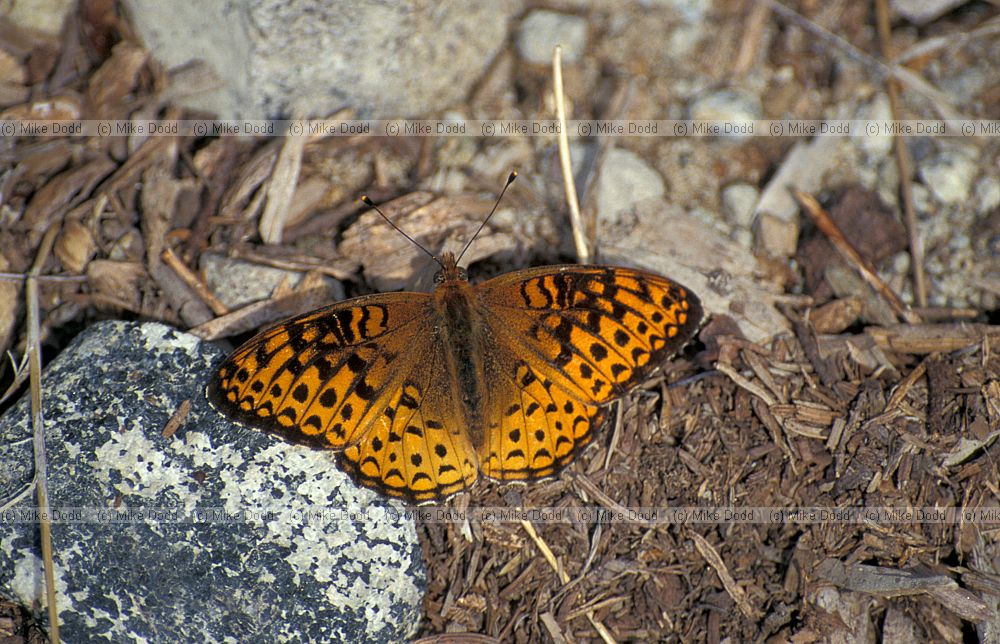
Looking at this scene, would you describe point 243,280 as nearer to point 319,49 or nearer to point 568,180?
point 319,49

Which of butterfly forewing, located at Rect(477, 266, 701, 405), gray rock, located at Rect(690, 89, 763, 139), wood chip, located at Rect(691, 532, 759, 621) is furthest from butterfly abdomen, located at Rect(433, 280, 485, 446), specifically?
gray rock, located at Rect(690, 89, 763, 139)

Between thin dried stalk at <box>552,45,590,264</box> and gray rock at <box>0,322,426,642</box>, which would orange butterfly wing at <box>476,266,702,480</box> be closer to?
gray rock at <box>0,322,426,642</box>

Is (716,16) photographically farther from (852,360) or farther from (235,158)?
(235,158)

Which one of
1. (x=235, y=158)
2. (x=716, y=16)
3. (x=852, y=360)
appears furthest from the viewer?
(x=716, y=16)

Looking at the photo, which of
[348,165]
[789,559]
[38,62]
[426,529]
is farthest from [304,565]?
[38,62]

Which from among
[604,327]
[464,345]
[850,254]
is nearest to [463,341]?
[464,345]

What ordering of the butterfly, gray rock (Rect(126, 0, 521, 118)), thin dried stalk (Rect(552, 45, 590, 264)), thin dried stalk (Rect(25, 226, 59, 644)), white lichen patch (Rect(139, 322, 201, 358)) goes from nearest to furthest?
thin dried stalk (Rect(25, 226, 59, 644)) → the butterfly → white lichen patch (Rect(139, 322, 201, 358)) → thin dried stalk (Rect(552, 45, 590, 264)) → gray rock (Rect(126, 0, 521, 118))
